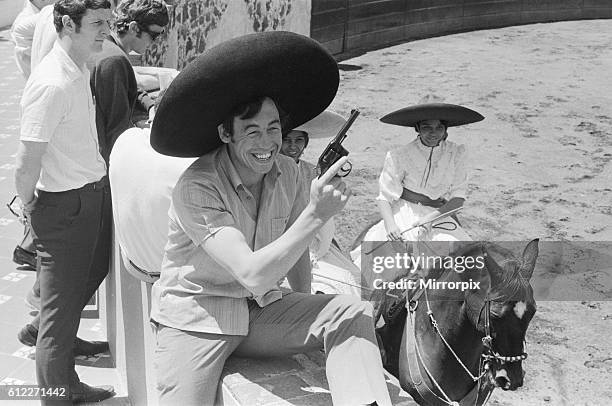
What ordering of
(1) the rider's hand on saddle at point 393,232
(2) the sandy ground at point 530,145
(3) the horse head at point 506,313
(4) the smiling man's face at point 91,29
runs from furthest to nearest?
(2) the sandy ground at point 530,145, (1) the rider's hand on saddle at point 393,232, (3) the horse head at point 506,313, (4) the smiling man's face at point 91,29

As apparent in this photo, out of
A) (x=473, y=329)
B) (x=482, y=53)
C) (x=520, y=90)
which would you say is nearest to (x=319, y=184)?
(x=473, y=329)

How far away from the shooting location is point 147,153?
326 centimetres

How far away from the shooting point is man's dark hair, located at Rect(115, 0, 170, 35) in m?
4.98

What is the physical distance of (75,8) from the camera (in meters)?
3.68

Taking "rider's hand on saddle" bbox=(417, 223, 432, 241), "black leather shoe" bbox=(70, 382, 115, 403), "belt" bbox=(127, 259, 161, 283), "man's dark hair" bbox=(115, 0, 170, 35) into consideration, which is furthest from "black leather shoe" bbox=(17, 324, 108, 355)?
"rider's hand on saddle" bbox=(417, 223, 432, 241)

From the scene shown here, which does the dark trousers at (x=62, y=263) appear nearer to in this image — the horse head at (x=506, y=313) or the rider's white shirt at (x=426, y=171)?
the horse head at (x=506, y=313)

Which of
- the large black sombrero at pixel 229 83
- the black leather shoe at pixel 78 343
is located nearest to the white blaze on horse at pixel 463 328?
the black leather shoe at pixel 78 343

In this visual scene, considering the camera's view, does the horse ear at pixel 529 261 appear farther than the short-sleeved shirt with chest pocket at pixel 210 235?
Yes

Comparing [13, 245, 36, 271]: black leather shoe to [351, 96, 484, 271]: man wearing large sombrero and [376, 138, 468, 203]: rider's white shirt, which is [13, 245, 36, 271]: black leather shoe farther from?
[376, 138, 468, 203]: rider's white shirt

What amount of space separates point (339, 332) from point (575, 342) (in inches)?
184

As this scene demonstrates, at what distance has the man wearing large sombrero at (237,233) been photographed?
2.52 m

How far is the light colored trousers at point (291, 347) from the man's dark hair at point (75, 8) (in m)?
1.58

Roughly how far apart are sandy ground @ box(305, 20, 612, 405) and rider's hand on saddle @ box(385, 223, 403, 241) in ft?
4.07

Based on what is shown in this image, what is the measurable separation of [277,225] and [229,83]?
1.58 ft
